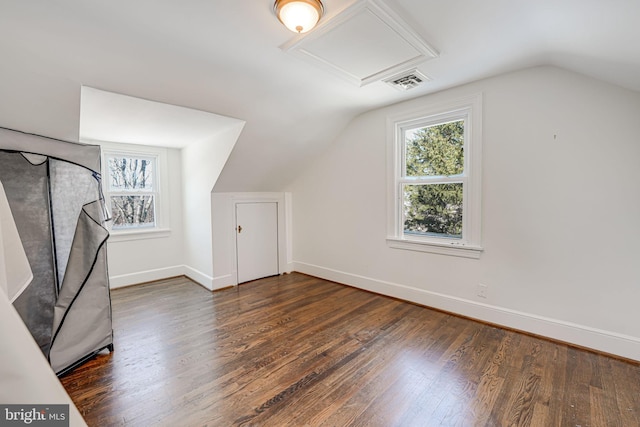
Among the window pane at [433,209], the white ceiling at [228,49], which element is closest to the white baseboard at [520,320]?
the window pane at [433,209]

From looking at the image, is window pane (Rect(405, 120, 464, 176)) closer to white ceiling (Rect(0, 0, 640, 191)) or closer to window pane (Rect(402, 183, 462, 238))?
window pane (Rect(402, 183, 462, 238))

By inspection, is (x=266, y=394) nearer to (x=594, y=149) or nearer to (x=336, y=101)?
(x=336, y=101)

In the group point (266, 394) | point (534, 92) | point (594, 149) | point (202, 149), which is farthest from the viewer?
point (202, 149)

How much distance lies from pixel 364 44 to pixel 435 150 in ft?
5.10

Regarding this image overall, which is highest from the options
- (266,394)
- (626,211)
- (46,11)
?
(46,11)

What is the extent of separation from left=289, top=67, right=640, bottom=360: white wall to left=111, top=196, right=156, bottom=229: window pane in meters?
3.88

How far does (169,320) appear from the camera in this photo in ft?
9.48

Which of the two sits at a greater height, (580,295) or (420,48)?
(420,48)

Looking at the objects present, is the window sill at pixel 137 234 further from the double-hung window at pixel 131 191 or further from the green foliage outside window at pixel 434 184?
the green foliage outside window at pixel 434 184

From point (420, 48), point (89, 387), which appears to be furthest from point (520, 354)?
point (89, 387)

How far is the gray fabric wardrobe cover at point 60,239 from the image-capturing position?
6.12ft

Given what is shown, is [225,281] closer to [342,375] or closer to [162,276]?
[162,276]

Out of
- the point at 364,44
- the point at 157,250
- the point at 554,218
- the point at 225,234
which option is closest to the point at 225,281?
the point at 225,234

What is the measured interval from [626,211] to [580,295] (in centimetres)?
75
